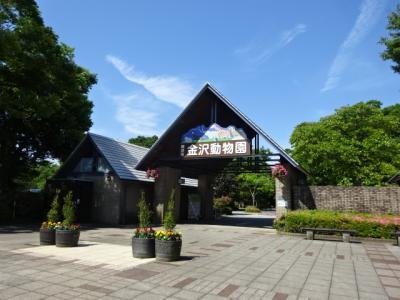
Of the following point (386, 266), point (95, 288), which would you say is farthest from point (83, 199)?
point (386, 266)

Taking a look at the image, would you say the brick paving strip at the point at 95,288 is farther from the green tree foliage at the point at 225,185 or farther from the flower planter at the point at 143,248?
the green tree foliage at the point at 225,185

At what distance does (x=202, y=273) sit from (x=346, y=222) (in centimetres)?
1047

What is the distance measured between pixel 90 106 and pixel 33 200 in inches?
368

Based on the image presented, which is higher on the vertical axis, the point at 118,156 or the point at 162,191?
the point at 118,156

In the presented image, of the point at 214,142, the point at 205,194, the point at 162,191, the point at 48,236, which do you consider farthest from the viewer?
the point at 205,194

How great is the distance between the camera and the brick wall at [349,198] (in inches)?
723

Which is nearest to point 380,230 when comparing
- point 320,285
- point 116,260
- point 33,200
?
point 320,285

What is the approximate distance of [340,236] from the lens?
16.0 meters

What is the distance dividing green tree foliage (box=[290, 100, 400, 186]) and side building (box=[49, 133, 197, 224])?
655 inches

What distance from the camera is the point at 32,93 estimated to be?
20000 mm

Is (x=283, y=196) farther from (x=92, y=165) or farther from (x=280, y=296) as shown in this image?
(x=92, y=165)

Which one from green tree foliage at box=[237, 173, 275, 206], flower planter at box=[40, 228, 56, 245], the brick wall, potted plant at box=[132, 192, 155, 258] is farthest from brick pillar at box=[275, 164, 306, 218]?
green tree foliage at box=[237, 173, 275, 206]

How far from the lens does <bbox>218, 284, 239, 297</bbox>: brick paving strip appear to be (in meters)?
6.62

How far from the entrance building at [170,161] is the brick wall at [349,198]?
85 cm
